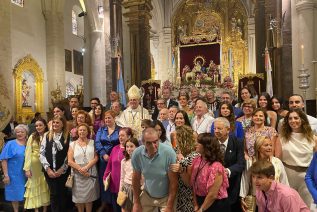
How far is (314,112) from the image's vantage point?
9586 millimetres

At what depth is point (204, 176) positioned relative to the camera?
3.80 m

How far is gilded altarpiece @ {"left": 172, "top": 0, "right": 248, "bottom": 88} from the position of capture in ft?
84.1

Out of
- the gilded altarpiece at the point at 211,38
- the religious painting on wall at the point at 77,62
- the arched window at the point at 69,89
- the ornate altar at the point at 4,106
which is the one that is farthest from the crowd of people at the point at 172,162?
the gilded altarpiece at the point at 211,38

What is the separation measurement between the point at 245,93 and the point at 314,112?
374 centimetres

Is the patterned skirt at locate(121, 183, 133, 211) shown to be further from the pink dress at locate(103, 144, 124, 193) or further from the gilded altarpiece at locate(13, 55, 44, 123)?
the gilded altarpiece at locate(13, 55, 44, 123)

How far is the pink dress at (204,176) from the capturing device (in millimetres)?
3783

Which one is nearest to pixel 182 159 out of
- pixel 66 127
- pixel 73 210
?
pixel 66 127

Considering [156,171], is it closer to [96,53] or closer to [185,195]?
[185,195]

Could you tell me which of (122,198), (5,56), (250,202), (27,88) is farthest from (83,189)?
(27,88)

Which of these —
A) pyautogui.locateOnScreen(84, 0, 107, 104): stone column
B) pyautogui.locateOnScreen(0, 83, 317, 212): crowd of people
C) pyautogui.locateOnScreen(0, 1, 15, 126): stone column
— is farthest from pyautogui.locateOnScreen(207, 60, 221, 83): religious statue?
pyautogui.locateOnScreen(0, 83, 317, 212): crowd of people

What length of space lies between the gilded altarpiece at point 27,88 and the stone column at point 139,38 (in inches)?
202

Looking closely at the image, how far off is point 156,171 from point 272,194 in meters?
1.32

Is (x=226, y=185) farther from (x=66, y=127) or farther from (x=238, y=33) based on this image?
(x=238, y=33)

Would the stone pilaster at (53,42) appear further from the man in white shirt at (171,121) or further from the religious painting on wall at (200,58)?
the man in white shirt at (171,121)
